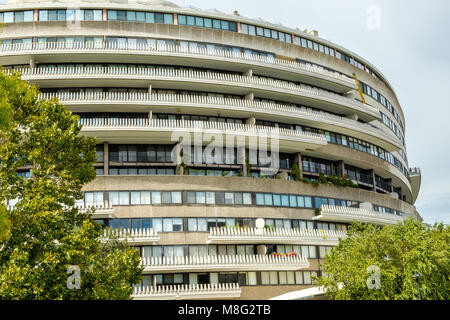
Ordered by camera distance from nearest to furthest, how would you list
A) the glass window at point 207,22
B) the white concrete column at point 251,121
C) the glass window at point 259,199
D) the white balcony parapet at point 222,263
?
1. the white balcony parapet at point 222,263
2. the glass window at point 259,199
3. the white concrete column at point 251,121
4. the glass window at point 207,22

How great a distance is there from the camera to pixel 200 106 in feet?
142

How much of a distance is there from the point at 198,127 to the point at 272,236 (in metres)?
11.5

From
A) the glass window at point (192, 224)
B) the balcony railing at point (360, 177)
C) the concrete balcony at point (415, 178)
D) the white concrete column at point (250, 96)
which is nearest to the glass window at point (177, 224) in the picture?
the glass window at point (192, 224)

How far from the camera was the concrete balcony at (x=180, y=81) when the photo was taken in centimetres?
4234

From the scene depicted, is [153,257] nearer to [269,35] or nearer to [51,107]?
[51,107]

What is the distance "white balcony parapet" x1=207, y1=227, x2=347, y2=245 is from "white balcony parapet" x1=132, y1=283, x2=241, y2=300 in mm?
3652

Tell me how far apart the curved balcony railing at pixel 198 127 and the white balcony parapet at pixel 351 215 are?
6.74 metres

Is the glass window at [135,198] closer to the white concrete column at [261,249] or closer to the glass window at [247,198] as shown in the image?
the glass window at [247,198]

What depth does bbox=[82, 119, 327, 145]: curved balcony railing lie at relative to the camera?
40781 millimetres

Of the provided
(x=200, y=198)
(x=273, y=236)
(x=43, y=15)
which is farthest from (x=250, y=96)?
(x=43, y=15)

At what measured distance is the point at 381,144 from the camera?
56156mm

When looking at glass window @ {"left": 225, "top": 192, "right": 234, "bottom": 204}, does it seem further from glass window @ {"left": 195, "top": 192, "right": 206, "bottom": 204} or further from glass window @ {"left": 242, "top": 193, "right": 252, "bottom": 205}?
glass window @ {"left": 195, "top": 192, "right": 206, "bottom": 204}
